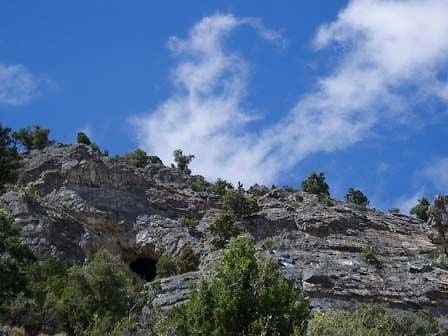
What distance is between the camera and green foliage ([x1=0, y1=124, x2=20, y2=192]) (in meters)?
34.6

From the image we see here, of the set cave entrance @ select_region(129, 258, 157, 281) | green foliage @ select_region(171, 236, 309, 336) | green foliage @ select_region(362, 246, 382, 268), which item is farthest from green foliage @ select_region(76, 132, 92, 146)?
green foliage @ select_region(171, 236, 309, 336)

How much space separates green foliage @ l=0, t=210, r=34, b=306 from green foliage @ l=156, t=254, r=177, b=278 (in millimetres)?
22590

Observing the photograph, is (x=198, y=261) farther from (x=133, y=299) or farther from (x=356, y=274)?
(x=133, y=299)

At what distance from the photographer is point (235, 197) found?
72.9 metres

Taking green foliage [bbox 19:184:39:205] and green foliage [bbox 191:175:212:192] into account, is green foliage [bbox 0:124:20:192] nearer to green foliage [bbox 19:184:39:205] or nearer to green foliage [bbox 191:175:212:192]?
green foliage [bbox 19:184:39:205]

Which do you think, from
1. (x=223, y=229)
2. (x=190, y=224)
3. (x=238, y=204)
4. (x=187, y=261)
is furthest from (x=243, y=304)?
(x=238, y=204)

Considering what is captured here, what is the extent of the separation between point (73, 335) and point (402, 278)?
28.9m

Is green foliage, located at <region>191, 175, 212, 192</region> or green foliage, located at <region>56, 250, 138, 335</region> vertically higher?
green foliage, located at <region>191, 175, 212, 192</region>

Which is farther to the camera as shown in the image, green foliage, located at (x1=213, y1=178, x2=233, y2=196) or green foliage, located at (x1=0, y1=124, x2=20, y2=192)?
green foliage, located at (x1=213, y1=178, x2=233, y2=196)

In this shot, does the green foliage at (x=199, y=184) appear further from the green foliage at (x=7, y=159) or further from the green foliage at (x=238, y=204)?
the green foliage at (x=7, y=159)

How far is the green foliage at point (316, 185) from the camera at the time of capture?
90625 mm

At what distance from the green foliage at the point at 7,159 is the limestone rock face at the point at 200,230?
55.7 feet

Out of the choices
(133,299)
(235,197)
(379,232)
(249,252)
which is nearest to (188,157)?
(235,197)

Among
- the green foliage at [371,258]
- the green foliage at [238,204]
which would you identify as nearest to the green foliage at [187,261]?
the green foliage at [238,204]
